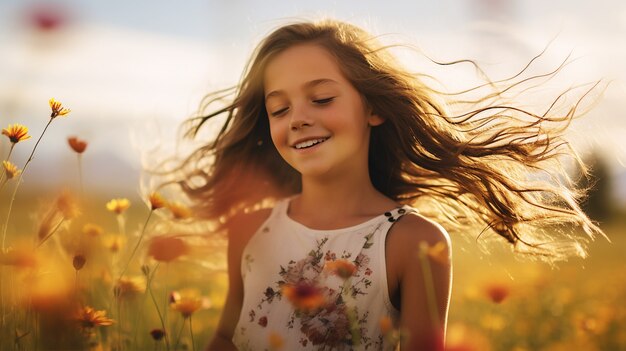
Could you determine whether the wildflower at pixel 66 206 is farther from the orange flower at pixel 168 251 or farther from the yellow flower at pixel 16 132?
the orange flower at pixel 168 251

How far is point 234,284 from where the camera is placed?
3.23m

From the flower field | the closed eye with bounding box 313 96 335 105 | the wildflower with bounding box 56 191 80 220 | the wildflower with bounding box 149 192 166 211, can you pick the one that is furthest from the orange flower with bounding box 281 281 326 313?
the closed eye with bounding box 313 96 335 105

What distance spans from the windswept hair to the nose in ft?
0.88

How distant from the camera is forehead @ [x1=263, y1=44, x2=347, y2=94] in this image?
286 cm

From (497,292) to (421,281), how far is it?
294 mm

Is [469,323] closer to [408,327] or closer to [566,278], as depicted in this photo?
[566,278]

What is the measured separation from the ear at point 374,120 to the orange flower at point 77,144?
1.15m

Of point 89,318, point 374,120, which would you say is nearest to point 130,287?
point 89,318

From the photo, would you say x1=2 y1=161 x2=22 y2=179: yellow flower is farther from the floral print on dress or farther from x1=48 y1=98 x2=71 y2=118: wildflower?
the floral print on dress

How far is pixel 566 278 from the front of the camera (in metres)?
5.43

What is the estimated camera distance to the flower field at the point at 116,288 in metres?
1.99

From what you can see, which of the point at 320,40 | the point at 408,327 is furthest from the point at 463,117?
the point at 408,327

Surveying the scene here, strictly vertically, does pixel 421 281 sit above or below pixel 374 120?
below

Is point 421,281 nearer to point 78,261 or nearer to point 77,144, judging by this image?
point 78,261
